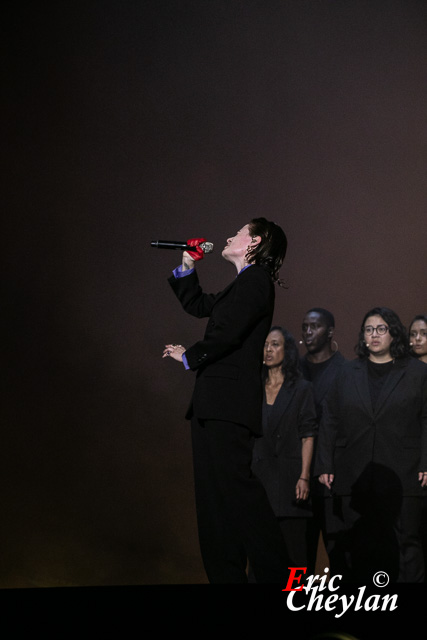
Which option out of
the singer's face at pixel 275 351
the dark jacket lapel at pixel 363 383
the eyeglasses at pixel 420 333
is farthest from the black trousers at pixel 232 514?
the eyeglasses at pixel 420 333

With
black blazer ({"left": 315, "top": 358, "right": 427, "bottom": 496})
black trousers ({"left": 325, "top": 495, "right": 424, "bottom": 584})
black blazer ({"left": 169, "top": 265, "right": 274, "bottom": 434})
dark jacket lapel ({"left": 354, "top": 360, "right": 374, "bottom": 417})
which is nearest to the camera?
black blazer ({"left": 169, "top": 265, "right": 274, "bottom": 434})

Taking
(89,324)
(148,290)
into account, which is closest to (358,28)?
(148,290)

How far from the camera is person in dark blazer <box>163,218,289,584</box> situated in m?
1.87

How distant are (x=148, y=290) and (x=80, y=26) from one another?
66.3 inches

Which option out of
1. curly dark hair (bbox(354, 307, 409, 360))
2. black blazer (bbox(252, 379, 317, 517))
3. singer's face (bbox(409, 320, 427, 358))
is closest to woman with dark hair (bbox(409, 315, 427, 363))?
singer's face (bbox(409, 320, 427, 358))

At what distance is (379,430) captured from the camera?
314 centimetres

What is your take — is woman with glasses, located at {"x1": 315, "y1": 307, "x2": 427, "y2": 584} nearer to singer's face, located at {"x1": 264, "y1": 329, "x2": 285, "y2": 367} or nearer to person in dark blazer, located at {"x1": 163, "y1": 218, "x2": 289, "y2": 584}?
singer's face, located at {"x1": 264, "y1": 329, "x2": 285, "y2": 367}

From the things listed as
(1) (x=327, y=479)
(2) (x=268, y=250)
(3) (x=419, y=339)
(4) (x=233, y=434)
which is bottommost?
(1) (x=327, y=479)

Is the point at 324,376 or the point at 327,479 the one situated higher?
the point at 324,376

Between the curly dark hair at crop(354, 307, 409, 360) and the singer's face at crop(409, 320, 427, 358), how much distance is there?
126 millimetres

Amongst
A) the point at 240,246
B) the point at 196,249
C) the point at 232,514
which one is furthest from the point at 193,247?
the point at 232,514

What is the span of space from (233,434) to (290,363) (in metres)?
1.50

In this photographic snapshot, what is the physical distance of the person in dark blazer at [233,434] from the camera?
73.5 inches

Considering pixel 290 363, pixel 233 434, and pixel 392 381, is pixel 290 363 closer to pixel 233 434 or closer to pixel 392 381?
pixel 392 381
